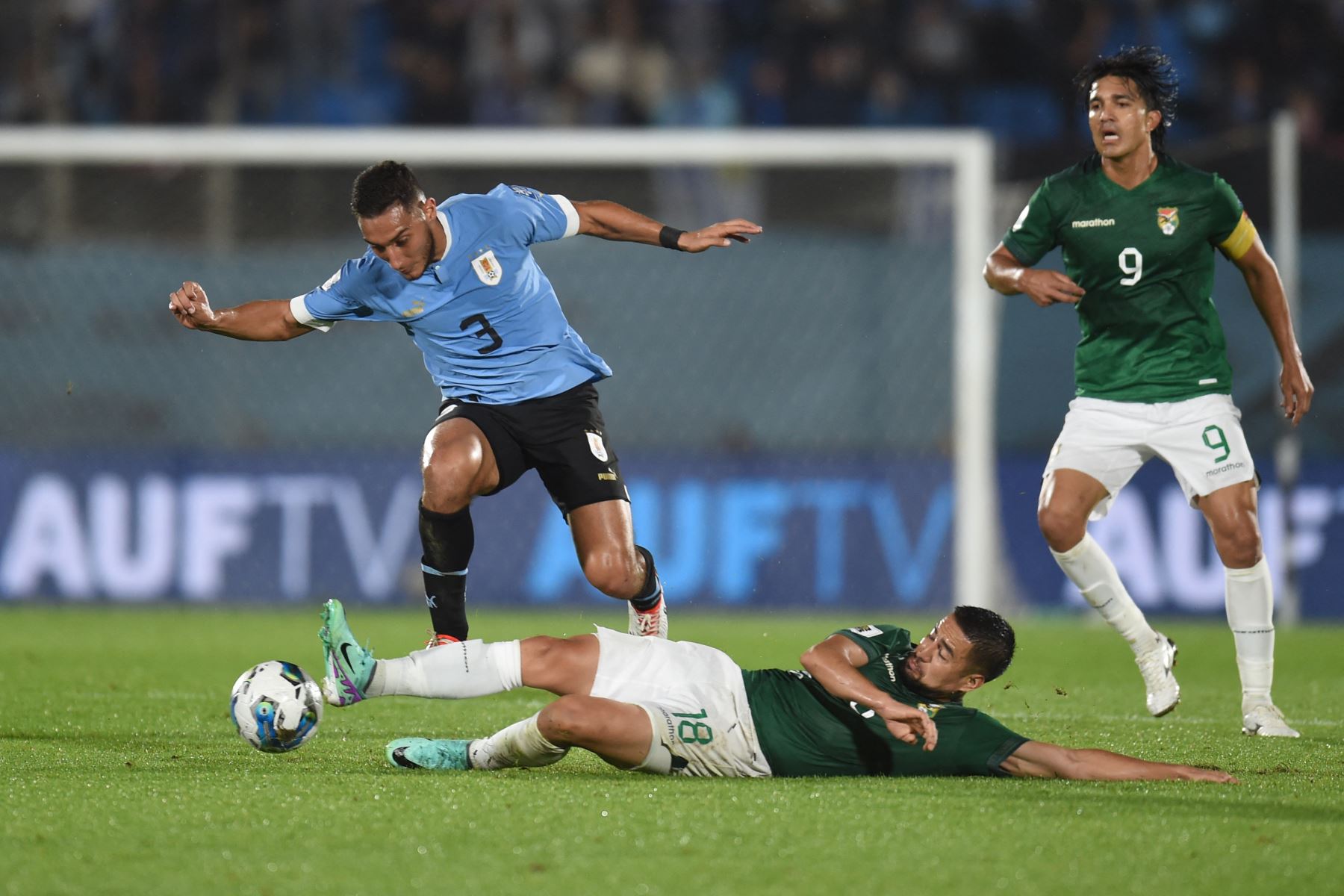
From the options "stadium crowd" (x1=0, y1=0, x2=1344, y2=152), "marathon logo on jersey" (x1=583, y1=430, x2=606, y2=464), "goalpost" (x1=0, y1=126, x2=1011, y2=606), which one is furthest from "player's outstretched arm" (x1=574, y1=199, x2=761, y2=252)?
"stadium crowd" (x1=0, y1=0, x2=1344, y2=152)

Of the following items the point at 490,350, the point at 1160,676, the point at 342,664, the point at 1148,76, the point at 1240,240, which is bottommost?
the point at 1160,676

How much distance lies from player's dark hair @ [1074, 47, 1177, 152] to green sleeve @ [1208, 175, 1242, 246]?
0.30 metres

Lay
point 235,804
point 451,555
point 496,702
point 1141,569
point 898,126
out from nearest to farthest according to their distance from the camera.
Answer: point 235,804 < point 451,555 < point 496,702 < point 1141,569 < point 898,126

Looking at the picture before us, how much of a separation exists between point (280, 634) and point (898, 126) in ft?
20.8

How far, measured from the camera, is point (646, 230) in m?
6.11

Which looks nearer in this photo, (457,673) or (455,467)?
(457,673)

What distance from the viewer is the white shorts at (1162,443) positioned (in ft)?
19.5

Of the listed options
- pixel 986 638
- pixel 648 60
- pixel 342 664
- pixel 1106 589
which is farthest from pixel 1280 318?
pixel 648 60

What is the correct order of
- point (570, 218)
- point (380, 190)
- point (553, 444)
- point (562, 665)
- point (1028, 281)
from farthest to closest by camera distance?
point (570, 218), point (553, 444), point (1028, 281), point (380, 190), point (562, 665)

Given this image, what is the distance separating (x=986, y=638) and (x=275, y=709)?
1957 millimetres

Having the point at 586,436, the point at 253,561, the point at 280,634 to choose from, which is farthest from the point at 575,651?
the point at 253,561

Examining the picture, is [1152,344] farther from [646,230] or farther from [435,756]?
[435,756]

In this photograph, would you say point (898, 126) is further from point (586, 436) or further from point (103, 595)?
point (586, 436)

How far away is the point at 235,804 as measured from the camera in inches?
167
